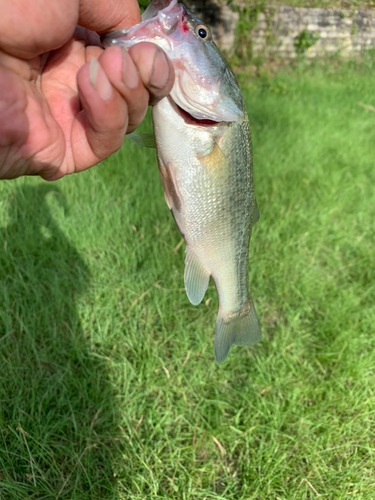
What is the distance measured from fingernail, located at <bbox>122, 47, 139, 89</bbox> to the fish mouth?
0.23 m

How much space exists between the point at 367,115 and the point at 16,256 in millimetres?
6497

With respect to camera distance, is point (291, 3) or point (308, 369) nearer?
point (308, 369)

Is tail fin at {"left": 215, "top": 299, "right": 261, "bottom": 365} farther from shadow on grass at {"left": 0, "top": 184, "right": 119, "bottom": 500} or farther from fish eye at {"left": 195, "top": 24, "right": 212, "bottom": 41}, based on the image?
fish eye at {"left": 195, "top": 24, "right": 212, "bottom": 41}

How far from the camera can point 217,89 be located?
4.19ft

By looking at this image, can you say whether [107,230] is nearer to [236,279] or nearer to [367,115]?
[236,279]

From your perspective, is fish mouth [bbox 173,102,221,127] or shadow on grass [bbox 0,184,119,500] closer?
fish mouth [bbox 173,102,221,127]

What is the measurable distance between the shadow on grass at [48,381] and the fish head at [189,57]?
5.28 feet

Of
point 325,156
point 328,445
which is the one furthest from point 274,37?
point 328,445

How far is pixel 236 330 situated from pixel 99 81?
123 cm

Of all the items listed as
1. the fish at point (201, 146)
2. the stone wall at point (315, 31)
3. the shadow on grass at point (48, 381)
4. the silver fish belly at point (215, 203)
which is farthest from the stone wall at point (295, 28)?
the silver fish belly at point (215, 203)

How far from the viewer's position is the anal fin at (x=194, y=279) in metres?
1.51

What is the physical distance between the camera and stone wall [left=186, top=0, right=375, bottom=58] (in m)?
7.52

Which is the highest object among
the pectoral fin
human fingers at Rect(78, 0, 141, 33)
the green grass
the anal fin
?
human fingers at Rect(78, 0, 141, 33)

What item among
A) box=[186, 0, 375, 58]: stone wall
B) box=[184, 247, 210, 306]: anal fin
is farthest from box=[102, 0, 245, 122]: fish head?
box=[186, 0, 375, 58]: stone wall
